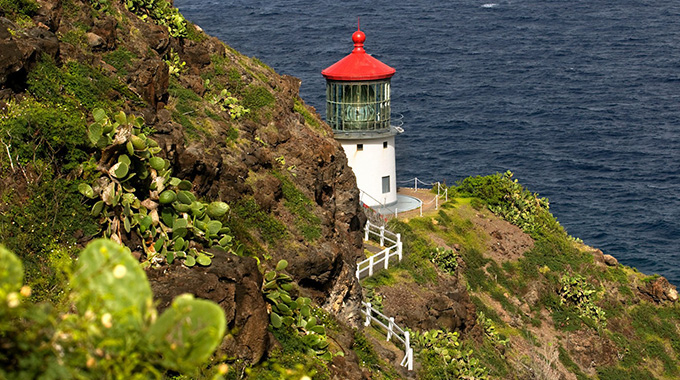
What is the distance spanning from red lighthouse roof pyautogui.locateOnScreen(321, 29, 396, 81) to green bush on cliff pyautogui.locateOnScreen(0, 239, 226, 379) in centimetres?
3356

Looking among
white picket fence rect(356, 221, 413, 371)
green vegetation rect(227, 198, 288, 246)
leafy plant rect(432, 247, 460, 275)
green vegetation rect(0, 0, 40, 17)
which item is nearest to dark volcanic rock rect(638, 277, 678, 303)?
leafy plant rect(432, 247, 460, 275)

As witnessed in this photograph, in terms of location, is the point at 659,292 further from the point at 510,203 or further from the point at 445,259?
the point at 445,259

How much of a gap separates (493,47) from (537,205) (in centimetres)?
7295

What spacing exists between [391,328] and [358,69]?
1688cm

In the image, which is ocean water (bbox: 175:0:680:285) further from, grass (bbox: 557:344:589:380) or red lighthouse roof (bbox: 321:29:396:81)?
red lighthouse roof (bbox: 321:29:396:81)

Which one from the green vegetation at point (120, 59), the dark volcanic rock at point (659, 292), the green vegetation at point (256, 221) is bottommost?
the dark volcanic rock at point (659, 292)

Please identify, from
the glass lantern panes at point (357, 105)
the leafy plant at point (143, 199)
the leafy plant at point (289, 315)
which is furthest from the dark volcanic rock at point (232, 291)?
the glass lantern panes at point (357, 105)

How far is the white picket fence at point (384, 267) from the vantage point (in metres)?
23.1

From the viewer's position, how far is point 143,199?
44.4 feet

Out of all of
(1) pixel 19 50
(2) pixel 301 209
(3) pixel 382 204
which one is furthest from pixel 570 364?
(1) pixel 19 50

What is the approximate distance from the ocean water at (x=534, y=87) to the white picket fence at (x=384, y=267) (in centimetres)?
2618

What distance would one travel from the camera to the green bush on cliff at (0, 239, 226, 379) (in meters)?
5.18

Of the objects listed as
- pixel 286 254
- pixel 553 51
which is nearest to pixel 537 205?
pixel 286 254

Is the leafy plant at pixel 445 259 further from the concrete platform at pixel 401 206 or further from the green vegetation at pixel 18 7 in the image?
the green vegetation at pixel 18 7
